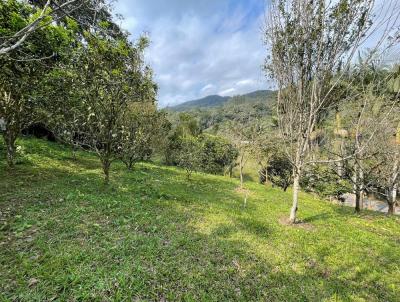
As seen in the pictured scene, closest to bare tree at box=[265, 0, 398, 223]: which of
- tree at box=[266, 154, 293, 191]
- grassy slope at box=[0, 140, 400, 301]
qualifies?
grassy slope at box=[0, 140, 400, 301]

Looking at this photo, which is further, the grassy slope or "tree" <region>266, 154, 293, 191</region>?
"tree" <region>266, 154, 293, 191</region>

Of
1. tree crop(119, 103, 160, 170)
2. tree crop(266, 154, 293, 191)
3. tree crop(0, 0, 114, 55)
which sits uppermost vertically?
tree crop(0, 0, 114, 55)

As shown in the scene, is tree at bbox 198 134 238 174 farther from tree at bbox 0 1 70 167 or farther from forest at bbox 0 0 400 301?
tree at bbox 0 1 70 167

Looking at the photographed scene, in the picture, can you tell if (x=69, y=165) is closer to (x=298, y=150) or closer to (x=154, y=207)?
(x=154, y=207)

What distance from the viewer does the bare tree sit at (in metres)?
6.78

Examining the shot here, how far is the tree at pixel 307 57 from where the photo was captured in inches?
267

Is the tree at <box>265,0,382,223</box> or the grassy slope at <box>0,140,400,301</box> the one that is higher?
the tree at <box>265,0,382,223</box>

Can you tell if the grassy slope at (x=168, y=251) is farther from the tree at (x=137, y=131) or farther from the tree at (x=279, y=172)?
the tree at (x=279, y=172)

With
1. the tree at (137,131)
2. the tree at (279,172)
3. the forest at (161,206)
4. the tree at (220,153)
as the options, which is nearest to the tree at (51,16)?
the forest at (161,206)

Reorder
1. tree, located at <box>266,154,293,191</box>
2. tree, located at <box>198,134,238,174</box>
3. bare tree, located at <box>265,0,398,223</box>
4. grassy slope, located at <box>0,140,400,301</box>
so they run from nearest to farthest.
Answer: grassy slope, located at <box>0,140,400,301</box> → bare tree, located at <box>265,0,398,223</box> → tree, located at <box>266,154,293,191</box> → tree, located at <box>198,134,238,174</box>

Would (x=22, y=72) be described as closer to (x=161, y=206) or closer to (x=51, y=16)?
(x=51, y=16)

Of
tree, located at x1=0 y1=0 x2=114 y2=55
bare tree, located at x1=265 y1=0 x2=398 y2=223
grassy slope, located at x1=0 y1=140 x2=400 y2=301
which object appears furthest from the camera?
bare tree, located at x1=265 y1=0 x2=398 y2=223

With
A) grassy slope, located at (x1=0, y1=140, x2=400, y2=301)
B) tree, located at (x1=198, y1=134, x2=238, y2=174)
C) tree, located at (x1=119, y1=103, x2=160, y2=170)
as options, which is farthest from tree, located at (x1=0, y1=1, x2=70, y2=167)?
tree, located at (x1=198, y1=134, x2=238, y2=174)

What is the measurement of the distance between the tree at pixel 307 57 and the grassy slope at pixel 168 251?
239 centimetres
